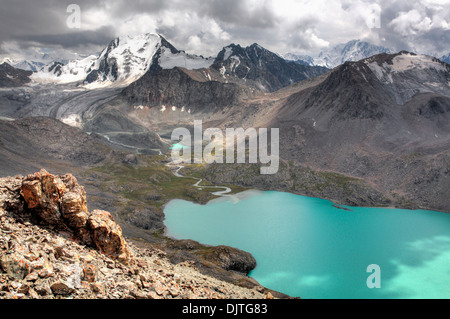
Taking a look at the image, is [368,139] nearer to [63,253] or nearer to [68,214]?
[68,214]

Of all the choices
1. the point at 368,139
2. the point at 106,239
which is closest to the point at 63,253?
the point at 106,239

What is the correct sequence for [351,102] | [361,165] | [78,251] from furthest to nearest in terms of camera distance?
[351,102]
[361,165]
[78,251]

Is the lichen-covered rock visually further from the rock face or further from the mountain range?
the mountain range

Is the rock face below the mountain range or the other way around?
below

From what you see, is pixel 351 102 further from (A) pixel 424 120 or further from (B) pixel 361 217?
(B) pixel 361 217

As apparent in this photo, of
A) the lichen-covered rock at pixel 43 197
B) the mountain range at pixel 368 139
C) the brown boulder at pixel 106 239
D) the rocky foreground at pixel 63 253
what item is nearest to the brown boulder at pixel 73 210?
the rocky foreground at pixel 63 253

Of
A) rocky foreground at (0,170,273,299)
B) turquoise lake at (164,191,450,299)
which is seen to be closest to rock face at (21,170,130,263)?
rocky foreground at (0,170,273,299)

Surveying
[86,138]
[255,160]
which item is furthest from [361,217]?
[86,138]

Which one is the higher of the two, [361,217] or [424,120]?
[424,120]
